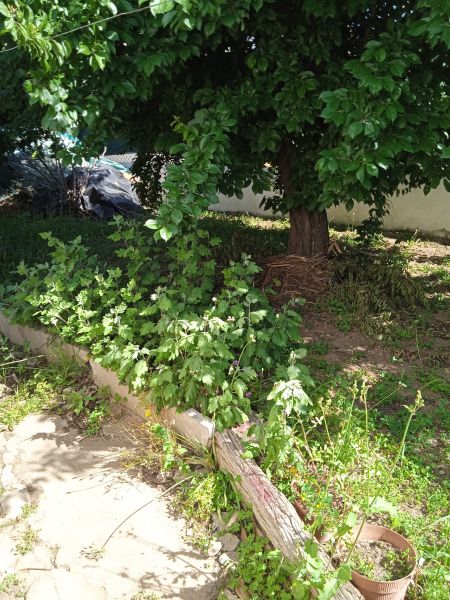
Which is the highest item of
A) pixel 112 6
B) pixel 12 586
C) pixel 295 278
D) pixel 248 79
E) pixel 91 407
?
pixel 112 6

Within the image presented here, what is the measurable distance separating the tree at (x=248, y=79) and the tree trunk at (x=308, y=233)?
2.18ft

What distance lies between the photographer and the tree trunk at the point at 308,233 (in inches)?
188

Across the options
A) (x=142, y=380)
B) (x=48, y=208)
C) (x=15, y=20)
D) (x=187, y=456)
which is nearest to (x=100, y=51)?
(x=15, y=20)

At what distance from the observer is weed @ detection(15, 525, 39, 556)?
7.93 feet

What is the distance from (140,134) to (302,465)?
3.16m

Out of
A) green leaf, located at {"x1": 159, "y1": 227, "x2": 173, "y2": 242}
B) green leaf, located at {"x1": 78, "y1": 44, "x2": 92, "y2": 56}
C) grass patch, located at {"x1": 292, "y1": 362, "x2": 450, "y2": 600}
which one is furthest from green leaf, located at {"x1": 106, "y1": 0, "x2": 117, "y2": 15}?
grass patch, located at {"x1": 292, "y1": 362, "x2": 450, "y2": 600}

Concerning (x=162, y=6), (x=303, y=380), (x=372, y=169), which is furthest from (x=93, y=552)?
(x=162, y=6)

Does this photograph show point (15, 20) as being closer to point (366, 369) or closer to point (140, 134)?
point (140, 134)

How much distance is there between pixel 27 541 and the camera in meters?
2.47

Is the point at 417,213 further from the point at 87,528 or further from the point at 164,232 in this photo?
the point at 87,528

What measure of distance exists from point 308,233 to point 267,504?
3.05 m

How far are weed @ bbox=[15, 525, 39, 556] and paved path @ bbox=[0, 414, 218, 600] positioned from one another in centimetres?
2

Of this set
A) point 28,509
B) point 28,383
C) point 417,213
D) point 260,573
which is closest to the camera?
point 260,573

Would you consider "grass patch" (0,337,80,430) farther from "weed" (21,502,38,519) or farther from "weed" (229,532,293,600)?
"weed" (229,532,293,600)
